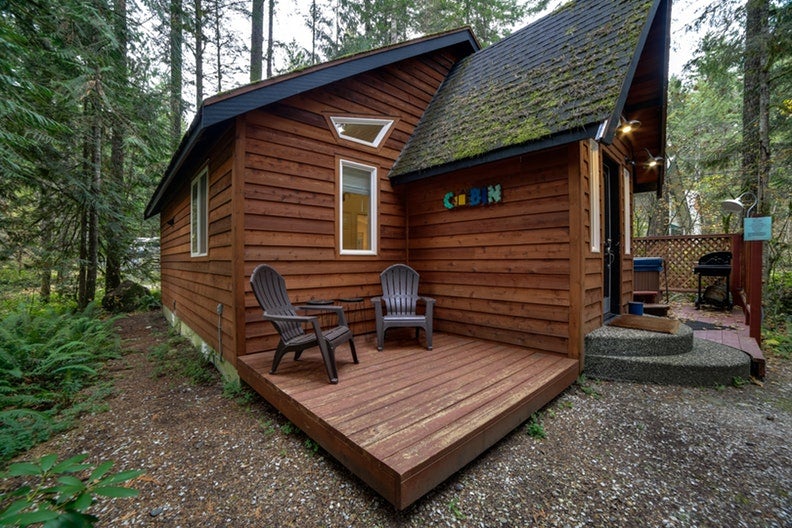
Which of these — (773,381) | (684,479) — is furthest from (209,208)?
(773,381)

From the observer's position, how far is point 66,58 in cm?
499

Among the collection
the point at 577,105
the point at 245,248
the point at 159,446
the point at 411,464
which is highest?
the point at 577,105

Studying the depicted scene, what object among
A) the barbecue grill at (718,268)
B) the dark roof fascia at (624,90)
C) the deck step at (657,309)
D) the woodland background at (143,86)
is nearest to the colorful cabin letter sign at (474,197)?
the dark roof fascia at (624,90)

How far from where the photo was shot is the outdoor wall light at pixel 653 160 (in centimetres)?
516

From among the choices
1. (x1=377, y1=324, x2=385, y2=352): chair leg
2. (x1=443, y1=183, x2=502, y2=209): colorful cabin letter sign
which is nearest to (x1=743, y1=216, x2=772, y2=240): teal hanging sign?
(x1=443, y1=183, x2=502, y2=209): colorful cabin letter sign

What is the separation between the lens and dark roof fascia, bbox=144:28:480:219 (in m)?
2.96

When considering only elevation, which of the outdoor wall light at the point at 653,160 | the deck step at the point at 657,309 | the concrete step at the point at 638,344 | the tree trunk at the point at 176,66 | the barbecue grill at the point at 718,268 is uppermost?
Answer: the tree trunk at the point at 176,66

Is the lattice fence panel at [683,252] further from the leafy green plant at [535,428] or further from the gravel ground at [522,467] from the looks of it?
the leafy green plant at [535,428]

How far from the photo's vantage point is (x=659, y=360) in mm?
3264

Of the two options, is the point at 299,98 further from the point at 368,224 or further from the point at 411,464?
the point at 411,464

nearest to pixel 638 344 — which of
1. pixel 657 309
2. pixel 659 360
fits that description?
pixel 659 360

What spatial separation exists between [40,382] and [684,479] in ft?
19.6

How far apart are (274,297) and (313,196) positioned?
1361mm

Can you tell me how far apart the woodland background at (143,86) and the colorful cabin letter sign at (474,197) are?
14.5ft
